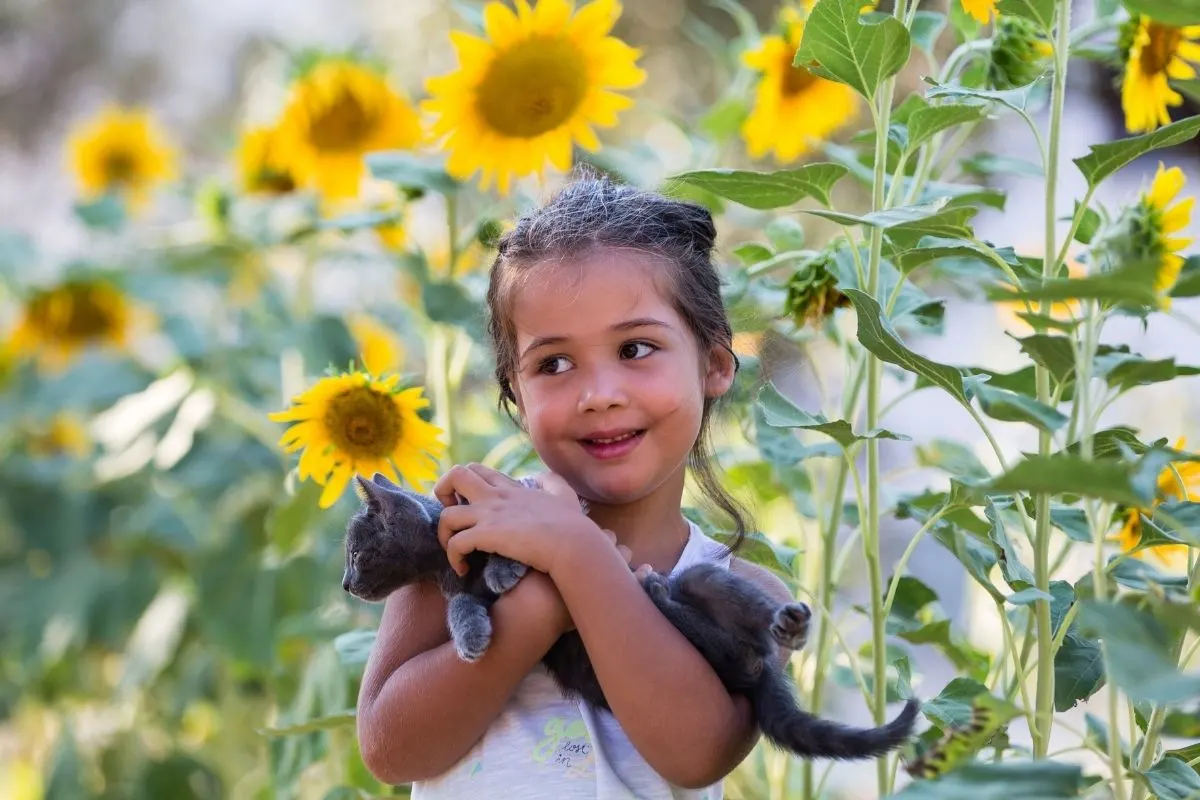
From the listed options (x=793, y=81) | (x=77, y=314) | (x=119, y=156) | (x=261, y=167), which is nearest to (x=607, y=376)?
(x=793, y=81)

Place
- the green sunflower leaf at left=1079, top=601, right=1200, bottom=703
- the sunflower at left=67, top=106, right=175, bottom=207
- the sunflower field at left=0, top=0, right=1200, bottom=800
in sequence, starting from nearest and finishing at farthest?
the green sunflower leaf at left=1079, top=601, right=1200, bottom=703 < the sunflower field at left=0, top=0, right=1200, bottom=800 < the sunflower at left=67, top=106, right=175, bottom=207

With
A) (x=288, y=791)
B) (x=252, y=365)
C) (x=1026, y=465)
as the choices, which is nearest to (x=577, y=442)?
(x=1026, y=465)

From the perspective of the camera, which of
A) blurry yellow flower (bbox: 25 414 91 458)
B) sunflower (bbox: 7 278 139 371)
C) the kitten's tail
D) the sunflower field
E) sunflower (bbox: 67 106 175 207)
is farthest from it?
blurry yellow flower (bbox: 25 414 91 458)

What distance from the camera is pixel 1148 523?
1021mm

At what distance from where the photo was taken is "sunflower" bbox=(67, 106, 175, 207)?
2.69 metres

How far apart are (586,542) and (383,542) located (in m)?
0.15

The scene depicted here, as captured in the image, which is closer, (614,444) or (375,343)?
(614,444)

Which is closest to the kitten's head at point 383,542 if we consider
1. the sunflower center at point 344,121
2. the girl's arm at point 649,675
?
the girl's arm at point 649,675

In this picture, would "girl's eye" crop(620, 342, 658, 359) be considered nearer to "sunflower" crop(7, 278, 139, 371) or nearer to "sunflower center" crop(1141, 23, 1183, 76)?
"sunflower center" crop(1141, 23, 1183, 76)

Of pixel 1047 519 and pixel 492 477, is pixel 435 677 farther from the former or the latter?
pixel 1047 519

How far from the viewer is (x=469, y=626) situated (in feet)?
3.09

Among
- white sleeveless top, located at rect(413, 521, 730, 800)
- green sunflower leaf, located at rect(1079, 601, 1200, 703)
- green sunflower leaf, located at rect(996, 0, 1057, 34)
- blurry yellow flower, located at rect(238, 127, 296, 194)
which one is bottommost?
blurry yellow flower, located at rect(238, 127, 296, 194)

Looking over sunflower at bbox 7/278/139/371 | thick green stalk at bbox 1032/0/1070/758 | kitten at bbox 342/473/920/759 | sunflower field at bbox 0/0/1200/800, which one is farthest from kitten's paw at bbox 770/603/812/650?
sunflower at bbox 7/278/139/371

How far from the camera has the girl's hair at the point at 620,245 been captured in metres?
1.09
